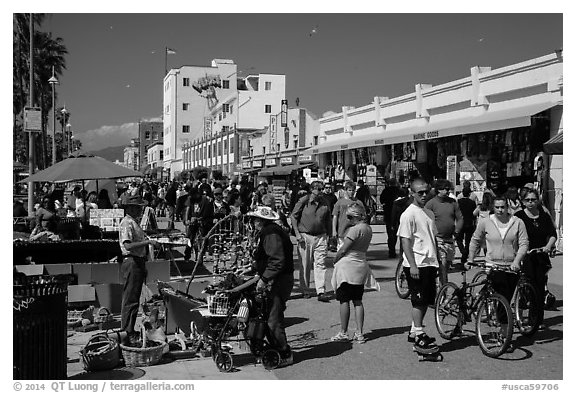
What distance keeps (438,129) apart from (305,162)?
58.6 feet

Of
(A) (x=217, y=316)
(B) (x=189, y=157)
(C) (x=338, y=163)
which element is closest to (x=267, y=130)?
(C) (x=338, y=163)

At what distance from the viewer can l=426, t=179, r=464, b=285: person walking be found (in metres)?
10.3

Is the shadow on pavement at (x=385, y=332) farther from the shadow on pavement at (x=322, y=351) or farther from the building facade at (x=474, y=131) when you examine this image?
the building facade at (x=474, y=131)

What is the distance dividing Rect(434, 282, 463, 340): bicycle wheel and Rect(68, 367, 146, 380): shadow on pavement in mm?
3513

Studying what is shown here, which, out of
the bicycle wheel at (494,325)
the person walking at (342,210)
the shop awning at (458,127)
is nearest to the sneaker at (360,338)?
the bicycle wheel at (494,325)

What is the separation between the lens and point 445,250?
10320 mm

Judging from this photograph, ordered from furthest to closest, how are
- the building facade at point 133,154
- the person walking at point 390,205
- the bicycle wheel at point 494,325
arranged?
the building facade at point 133,154, the person walking at point 390,205, the bicycle wheel at point 494,325

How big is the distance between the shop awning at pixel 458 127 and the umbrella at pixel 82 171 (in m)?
8.92

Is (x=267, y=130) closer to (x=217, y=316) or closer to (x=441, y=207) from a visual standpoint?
(x=441, y=207)

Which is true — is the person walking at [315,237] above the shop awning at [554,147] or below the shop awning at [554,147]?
below

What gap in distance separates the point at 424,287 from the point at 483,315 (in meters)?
0.79

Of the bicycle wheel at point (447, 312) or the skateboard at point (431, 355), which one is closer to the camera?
the skateboard at point (431, 355)

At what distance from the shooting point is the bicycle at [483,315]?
286 inches

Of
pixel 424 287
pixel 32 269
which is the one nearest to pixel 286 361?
pixel 424 287
